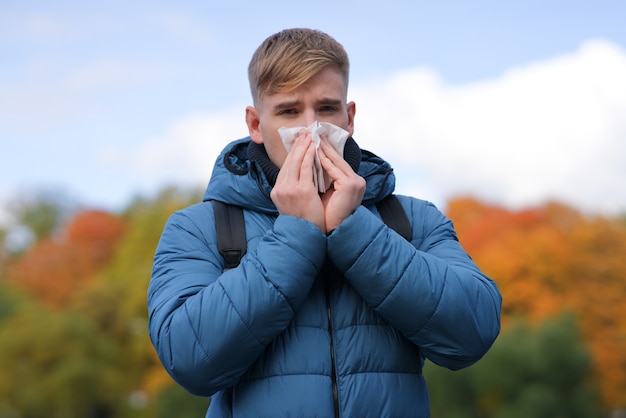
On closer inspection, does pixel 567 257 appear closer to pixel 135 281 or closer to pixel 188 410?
pixel 188 410

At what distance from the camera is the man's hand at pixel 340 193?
9.82 ft

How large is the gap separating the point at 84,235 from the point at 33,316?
1154 inches

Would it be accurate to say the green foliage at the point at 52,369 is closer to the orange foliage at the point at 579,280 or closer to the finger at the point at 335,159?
the orange foliage at the point at 579,280

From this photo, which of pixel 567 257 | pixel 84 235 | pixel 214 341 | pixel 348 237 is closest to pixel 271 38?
pixel 348 237

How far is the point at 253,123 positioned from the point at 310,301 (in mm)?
789

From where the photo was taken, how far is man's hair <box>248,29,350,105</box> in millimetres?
3240

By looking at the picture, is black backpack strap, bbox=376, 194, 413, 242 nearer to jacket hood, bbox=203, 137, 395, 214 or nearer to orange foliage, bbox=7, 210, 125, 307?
jacket hood, bbox=203, 137, 395, 214

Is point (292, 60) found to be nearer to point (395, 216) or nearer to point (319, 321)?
point (395, 216)

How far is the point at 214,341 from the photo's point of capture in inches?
113

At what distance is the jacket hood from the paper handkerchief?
Result: 0.18 meters

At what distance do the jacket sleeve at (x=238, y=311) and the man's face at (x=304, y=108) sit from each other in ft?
1.33

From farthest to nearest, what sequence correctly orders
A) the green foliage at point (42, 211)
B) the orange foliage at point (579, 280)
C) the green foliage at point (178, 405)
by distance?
1. the green foliage at point (42, 211)
2. the orange foliage at point (579, 280)
3. the green foliage at point (178, 405)

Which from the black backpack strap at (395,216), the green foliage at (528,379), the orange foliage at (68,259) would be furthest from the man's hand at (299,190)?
the orange foliage at (68,259)

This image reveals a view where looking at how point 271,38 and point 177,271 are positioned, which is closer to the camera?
point 177,271
